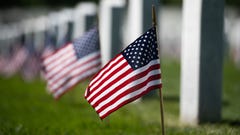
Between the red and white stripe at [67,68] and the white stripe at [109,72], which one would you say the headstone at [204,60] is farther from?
the white stripe at [109,72]

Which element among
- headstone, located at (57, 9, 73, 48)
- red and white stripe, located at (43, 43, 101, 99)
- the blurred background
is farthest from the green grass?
headstone, located at (57, 9, 73, 48)

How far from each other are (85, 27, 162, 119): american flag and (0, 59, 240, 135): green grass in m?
1.69

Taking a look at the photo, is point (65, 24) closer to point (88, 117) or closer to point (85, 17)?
point (85, 17)

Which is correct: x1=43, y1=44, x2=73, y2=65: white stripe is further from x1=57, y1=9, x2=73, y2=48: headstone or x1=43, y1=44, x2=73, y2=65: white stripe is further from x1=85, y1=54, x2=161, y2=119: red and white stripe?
x1=57, y1=9, x2=73, y2=48: headstone

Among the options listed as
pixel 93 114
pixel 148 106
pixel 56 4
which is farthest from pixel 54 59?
pixel 56 4

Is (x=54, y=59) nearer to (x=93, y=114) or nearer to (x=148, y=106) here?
(x=93, y=114)

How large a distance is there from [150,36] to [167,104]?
679 centimetres

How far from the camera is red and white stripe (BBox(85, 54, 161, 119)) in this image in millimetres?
8805

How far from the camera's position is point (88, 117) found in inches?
533

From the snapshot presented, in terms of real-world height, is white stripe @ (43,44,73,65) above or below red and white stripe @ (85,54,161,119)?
below

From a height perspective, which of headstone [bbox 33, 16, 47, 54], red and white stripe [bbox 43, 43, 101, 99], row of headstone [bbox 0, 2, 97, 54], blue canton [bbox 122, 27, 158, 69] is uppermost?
blue canton [bbox 122, 27, 158, 69]

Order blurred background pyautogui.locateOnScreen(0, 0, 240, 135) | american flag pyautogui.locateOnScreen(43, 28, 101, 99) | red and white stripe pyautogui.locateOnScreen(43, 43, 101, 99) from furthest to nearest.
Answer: red and white stripe pyautogui.locateOnScreen(43, 43, 101, 99) → american flag pyautogui.locateOnScreen(43, 28, 101, 99) → blurred background pyautogui.locateOnScreen(0, 0, 240, 135)

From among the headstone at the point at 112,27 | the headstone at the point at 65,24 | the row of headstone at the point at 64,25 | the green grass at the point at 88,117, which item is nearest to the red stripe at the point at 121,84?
the green grass at the point at 88,117

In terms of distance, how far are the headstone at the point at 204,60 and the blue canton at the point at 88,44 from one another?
186 cm
